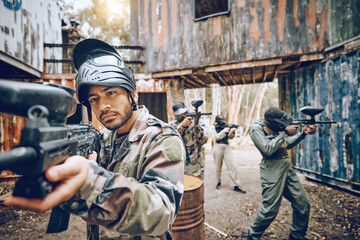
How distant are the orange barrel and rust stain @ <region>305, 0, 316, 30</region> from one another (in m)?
6.07

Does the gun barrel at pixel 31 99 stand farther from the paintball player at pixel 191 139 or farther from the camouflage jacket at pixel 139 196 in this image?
the paintball player at pixel 191 139

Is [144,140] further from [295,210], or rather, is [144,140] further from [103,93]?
[295,210]

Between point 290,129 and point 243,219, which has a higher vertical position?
point 290,129

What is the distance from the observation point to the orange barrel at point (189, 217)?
270cm

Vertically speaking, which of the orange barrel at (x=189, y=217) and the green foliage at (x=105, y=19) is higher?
the green foliage at (x=105, y=19)

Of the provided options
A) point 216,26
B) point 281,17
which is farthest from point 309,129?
point 216,26

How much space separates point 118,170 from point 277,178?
2.97 m

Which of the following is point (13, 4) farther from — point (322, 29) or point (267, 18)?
point (322, 29)

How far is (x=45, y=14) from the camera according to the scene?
7.06 m

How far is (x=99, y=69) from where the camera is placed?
4.93 feet

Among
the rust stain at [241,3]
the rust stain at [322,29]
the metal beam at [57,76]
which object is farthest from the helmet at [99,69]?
the rust stain at [322,29]

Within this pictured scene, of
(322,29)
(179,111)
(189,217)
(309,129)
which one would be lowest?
(189,217)

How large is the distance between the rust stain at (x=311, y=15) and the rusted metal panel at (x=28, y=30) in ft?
27.1

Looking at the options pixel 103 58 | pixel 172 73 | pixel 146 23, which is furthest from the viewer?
pixel 146 23
